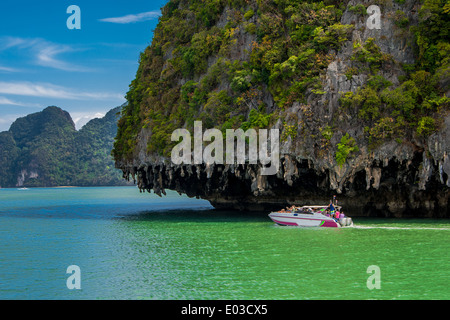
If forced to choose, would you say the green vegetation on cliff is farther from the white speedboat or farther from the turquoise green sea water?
the turquoise green sea water

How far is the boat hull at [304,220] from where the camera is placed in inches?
1203

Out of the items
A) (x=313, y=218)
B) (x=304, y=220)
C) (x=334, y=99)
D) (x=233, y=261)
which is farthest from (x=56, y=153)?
(x=233, y=261)

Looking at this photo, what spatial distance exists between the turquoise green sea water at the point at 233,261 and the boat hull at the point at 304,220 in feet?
2.70

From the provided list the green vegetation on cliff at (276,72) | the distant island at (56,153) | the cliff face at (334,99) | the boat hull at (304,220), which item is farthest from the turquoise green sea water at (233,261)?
the distant island at (56,153)

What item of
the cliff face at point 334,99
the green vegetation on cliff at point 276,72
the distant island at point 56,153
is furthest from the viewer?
the distant island at point 56,153

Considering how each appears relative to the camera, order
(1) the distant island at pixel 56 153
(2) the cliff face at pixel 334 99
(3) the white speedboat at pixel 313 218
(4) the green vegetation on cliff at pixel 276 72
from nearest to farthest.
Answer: (3) the white speedboat at pixel 313 218 < (2) the cliff face at pixel 334 99 < (4) the green vegetation on cliff at pixel 276 72 < (1) the distant island at pixel 56 153

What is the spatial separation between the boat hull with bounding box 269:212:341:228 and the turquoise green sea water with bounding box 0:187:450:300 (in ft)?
2.70

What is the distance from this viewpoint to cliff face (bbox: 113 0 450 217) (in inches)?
1203

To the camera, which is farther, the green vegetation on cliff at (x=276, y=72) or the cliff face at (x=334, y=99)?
the green vegetation on cliff at (x=276, y=72)

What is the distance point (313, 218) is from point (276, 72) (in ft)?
34.8

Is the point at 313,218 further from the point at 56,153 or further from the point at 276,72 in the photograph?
the point at 56,153

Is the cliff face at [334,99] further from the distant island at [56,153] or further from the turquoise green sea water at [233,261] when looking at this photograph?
the distant island at [56,153]

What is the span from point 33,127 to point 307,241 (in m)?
190
